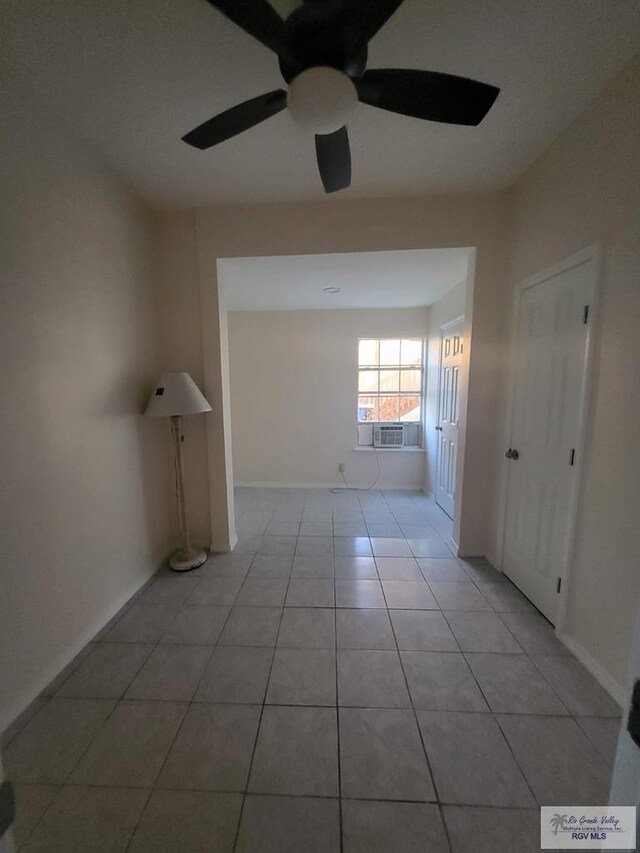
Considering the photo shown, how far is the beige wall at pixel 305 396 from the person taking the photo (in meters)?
4.19

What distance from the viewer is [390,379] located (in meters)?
4.33

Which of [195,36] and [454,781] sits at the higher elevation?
[195,36]

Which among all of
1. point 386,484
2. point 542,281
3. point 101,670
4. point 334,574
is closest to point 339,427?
point 386,484

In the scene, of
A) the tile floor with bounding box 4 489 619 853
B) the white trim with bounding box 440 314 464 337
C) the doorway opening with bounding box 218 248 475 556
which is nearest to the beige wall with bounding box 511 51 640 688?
the tile floor with bounding box 4 489 619 853

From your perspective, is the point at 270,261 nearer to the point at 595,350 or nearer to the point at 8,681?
the point at 595,350

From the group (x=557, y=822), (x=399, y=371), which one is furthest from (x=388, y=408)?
(x=557, y=822)

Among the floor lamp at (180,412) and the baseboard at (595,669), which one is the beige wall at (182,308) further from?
the baseboard at (595,669)

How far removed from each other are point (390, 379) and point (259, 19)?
3.60 metres

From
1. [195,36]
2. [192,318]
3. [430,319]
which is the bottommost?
[192,318]

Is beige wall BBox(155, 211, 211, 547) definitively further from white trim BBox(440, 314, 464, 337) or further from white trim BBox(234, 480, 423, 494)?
white trim BBox(440, 314, 464, 337)

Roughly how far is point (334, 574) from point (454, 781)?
1.28 m

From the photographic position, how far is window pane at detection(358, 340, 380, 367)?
427 centimetres

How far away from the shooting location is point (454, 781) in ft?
3.72

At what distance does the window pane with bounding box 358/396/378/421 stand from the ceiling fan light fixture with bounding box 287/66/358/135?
337cm
